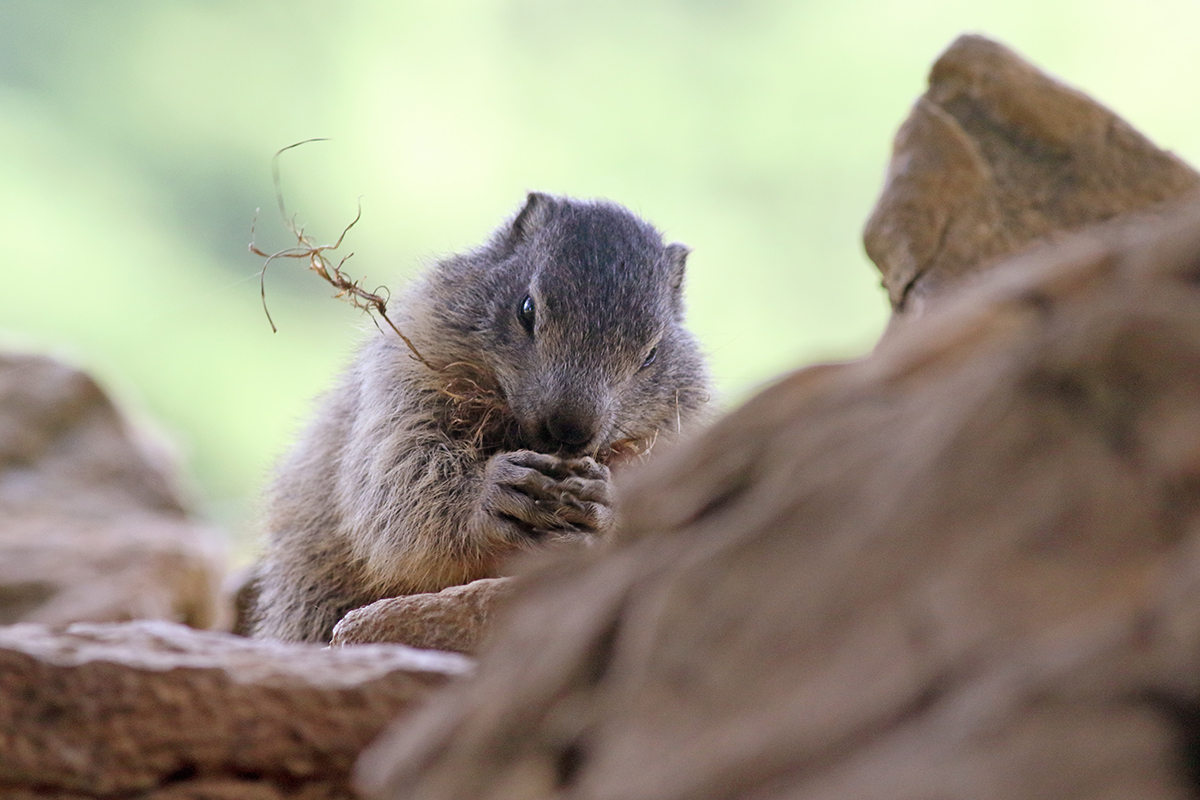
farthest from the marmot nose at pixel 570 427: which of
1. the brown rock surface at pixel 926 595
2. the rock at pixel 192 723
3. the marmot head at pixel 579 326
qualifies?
the brown rock surface at pixel 926 595

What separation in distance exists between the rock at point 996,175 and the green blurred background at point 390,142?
4.86 ft

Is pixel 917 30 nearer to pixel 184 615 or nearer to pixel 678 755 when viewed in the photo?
pixel 184 615

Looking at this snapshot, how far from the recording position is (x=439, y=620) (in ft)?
5.22

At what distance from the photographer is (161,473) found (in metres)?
3.99

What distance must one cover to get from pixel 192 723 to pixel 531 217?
1.73 meters

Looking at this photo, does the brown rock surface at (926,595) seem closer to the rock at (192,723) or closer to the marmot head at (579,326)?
the rock at (192,723)

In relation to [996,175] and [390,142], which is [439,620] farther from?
[390,142]

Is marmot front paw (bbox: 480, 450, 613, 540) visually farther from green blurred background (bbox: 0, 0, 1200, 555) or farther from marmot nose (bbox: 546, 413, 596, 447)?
green blurred background (bbox: 0, 0, 1200, 555)

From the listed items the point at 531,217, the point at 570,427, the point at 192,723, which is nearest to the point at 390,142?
the point at 531,217

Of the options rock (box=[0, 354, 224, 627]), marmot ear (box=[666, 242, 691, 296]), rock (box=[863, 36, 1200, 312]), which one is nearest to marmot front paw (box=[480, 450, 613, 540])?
rock (box=[863, 36, 1200, 312])

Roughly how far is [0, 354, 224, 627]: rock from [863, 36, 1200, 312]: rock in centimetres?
244

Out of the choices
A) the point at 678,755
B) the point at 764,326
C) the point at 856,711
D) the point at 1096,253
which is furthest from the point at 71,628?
the point at 764,326

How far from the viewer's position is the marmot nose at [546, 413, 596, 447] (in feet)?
7.06

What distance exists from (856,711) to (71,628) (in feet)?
3.50
